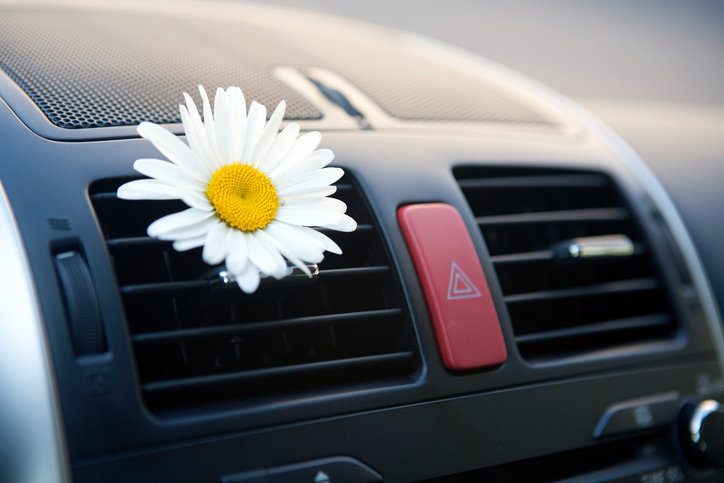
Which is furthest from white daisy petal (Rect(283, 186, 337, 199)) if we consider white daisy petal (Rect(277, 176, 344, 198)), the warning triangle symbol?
the warning triangle symbol

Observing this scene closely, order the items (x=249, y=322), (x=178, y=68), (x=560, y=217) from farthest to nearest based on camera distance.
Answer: (x=560, y=217) < (x=178, y=68) < (x=249, y=322)

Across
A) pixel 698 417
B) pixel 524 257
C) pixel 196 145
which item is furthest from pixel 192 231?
pixel 698 417

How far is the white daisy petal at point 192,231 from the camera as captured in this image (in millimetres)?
659

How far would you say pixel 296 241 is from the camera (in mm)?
719

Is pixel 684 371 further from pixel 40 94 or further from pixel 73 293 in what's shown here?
pixel 40 94

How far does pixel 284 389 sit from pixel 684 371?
0.91 meters

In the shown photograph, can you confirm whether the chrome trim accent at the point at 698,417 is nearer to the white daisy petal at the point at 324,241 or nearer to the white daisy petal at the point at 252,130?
the white daisy petal at the point at 324,241

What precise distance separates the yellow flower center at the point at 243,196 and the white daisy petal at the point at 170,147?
4 cm

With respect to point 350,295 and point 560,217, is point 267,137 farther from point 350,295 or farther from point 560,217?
point 560,217

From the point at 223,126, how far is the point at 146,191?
150 millimetres

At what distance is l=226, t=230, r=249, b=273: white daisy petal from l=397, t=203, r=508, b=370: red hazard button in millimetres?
394

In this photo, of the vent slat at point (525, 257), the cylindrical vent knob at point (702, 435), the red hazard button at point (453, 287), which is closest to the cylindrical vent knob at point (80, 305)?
the red hazard button at point (453, 287)

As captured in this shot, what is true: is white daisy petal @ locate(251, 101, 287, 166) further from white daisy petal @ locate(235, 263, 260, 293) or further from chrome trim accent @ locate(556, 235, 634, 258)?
chrome trim accent @ locate(556, 235, 634, 258)

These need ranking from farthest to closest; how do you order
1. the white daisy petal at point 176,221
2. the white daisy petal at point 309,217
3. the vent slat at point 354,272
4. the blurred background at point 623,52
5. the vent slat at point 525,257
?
the blurred background at point 623,52 → the vent slat at point 525,257 → the vent slat at point 354,272 → the white daisy petal at point 309,217 → the white daisy petal at point 176,221
